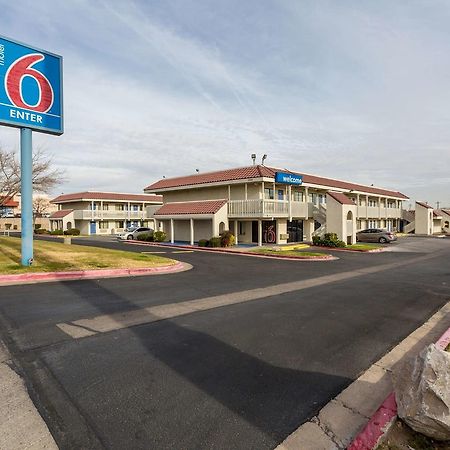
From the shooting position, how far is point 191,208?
30.3 metres

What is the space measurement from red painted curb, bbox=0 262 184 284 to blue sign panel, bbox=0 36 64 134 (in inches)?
249

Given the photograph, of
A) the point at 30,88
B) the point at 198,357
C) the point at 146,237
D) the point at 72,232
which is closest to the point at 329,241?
the point at 146,237

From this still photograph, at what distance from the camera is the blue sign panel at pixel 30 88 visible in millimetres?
13156

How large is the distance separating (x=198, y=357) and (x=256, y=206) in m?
21.7

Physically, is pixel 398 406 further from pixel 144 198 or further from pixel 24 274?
pixel 144 198

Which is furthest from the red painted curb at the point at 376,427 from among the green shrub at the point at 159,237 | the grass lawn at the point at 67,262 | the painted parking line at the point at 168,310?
the green shrub at the point at 159,237

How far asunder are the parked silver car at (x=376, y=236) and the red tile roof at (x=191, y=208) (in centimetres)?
1744

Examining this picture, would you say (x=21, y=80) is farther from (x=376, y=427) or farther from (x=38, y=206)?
(x=38, y=206)

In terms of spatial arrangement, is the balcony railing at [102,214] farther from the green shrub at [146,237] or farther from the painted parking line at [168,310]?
the painted parking line at [168,310]

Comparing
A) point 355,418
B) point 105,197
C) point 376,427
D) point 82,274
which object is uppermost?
point 105,197

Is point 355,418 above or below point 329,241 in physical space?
below

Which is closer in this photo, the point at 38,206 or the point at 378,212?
the point at 378,212

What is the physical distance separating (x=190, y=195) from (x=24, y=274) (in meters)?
22.3

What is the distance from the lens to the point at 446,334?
21.4 feet
